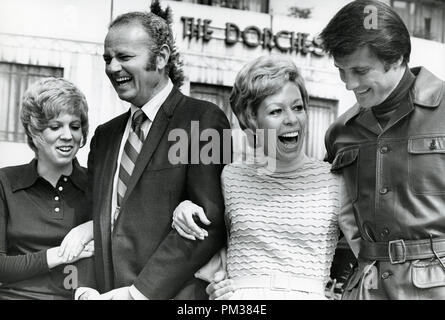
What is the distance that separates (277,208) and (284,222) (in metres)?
0.05

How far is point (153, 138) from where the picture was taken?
8.03 feet

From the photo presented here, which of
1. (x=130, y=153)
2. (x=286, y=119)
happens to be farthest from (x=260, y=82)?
(x=130, y=153)

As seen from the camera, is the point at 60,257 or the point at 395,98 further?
the point at 60,257

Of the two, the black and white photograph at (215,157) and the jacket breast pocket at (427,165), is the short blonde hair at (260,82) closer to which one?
the black and white photograph at (215,157)

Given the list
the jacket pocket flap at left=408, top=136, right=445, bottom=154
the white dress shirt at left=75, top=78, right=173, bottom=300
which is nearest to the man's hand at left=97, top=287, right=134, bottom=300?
the white dress shirt at left=75, top=78, right=173, bottom=300

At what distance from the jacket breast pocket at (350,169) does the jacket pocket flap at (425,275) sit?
0.30 metres

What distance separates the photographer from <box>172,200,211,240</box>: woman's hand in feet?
7.59

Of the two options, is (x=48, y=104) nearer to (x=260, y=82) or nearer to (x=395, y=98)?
(x=260, y=82)

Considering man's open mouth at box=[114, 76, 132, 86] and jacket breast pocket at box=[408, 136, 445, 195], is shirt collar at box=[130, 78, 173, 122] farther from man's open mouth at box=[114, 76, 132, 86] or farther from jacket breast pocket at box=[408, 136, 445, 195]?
jacket breast pocket at box=[408, 136, 445, 195]

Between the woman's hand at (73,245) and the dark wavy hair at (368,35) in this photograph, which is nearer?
the dark wavy hair at (368,35)

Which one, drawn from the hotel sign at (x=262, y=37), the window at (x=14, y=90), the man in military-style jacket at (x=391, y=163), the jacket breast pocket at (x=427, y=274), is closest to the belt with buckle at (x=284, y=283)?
the man in military-style jacket at (x=391, y=163)

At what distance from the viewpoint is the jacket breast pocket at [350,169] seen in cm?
238

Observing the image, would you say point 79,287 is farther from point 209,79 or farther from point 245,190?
point 209,79

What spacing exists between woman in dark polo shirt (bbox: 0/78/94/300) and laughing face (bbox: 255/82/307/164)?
669mm
